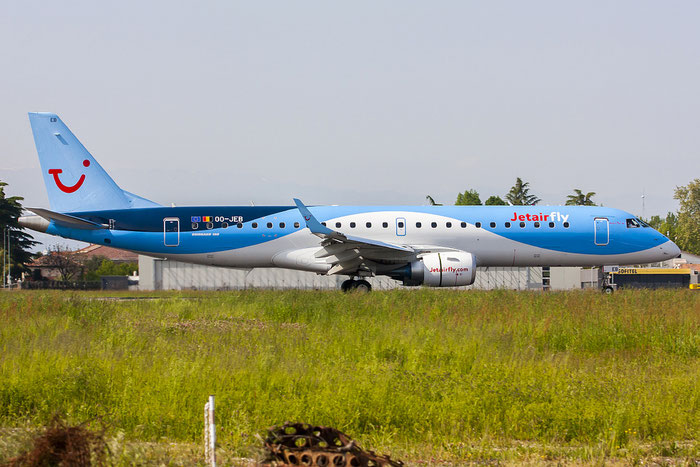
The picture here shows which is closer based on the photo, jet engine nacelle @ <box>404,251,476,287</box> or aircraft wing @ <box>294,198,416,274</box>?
aircraft wing @ <box>294,198,416,274</box>

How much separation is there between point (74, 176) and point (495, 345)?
65.8ft

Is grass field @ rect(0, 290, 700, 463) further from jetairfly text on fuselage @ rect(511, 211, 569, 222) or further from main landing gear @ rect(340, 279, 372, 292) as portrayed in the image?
jetairfly text on fuselage @ rect(511, 211, 569, 222)

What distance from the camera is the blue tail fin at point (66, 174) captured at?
87.0ft

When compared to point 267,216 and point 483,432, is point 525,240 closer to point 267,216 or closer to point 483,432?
point 267,216

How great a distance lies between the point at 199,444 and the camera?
22.2 ft

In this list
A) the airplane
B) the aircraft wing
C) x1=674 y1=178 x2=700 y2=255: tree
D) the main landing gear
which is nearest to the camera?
the aircraft wing

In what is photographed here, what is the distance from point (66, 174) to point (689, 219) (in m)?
88.9

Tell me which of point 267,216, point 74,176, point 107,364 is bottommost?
point 107,364

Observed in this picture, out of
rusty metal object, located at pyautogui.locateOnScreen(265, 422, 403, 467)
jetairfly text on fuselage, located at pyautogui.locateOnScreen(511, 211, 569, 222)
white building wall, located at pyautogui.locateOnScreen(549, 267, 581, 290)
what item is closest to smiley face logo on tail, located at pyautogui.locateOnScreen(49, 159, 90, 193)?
jetairfly text on fuselage, located at pyautogui.locateOnScreen(511, 211, 569, 222)

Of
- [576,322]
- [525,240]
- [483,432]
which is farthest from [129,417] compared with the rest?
[525,240]

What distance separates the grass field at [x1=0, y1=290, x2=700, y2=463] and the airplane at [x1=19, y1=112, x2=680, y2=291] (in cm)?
1197

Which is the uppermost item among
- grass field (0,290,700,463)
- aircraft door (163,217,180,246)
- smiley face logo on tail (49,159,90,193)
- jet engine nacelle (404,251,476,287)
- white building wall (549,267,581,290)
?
smiley face logo on tail (49,159,90,193)

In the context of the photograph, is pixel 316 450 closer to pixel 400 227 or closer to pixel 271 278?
pixel 400 227

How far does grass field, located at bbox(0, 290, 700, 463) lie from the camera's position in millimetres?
7004
